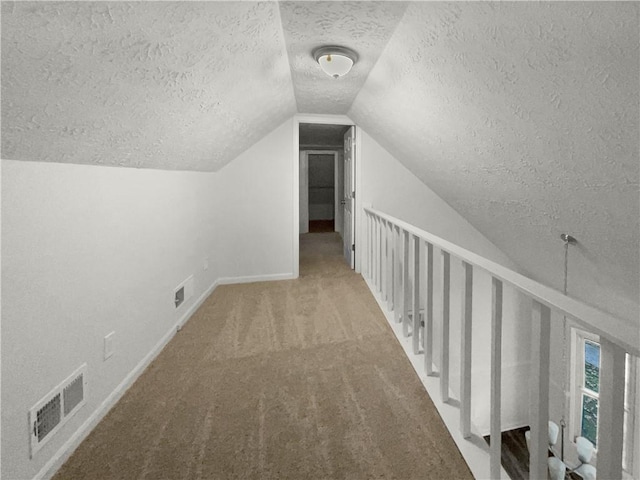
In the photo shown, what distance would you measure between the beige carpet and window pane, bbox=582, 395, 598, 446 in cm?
281

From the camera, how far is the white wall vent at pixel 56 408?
1169mm

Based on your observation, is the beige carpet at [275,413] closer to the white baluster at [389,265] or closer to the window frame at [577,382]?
the white baluster at [389,265]

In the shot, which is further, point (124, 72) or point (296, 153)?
point (296, 153)

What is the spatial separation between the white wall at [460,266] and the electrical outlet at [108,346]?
284 centimetres

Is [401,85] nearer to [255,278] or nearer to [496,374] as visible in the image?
[496,374]

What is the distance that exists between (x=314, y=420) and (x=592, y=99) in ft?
5.45

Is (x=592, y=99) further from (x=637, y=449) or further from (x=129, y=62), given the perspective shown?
(x=637, y=449)

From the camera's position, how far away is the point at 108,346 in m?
1.60

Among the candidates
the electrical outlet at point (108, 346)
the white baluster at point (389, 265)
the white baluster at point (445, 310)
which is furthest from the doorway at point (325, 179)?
the white baluster at point (445, 310)

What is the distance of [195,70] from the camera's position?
1.41 metres

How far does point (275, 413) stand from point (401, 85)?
6.46ft

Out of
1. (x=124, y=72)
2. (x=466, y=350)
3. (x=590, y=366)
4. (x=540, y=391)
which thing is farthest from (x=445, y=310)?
(x=590, y=366)

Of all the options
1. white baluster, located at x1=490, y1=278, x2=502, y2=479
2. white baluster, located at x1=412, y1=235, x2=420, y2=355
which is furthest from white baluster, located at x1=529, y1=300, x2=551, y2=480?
white baluster, located at x1=412, y1=235, x2=420, y2=355

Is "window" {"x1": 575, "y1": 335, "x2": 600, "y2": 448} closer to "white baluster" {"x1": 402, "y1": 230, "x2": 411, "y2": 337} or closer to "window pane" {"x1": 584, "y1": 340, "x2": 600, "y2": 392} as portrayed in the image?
"window pane" {"x1": 584, "y1": 340, "x2": 600, "y2": 392}
